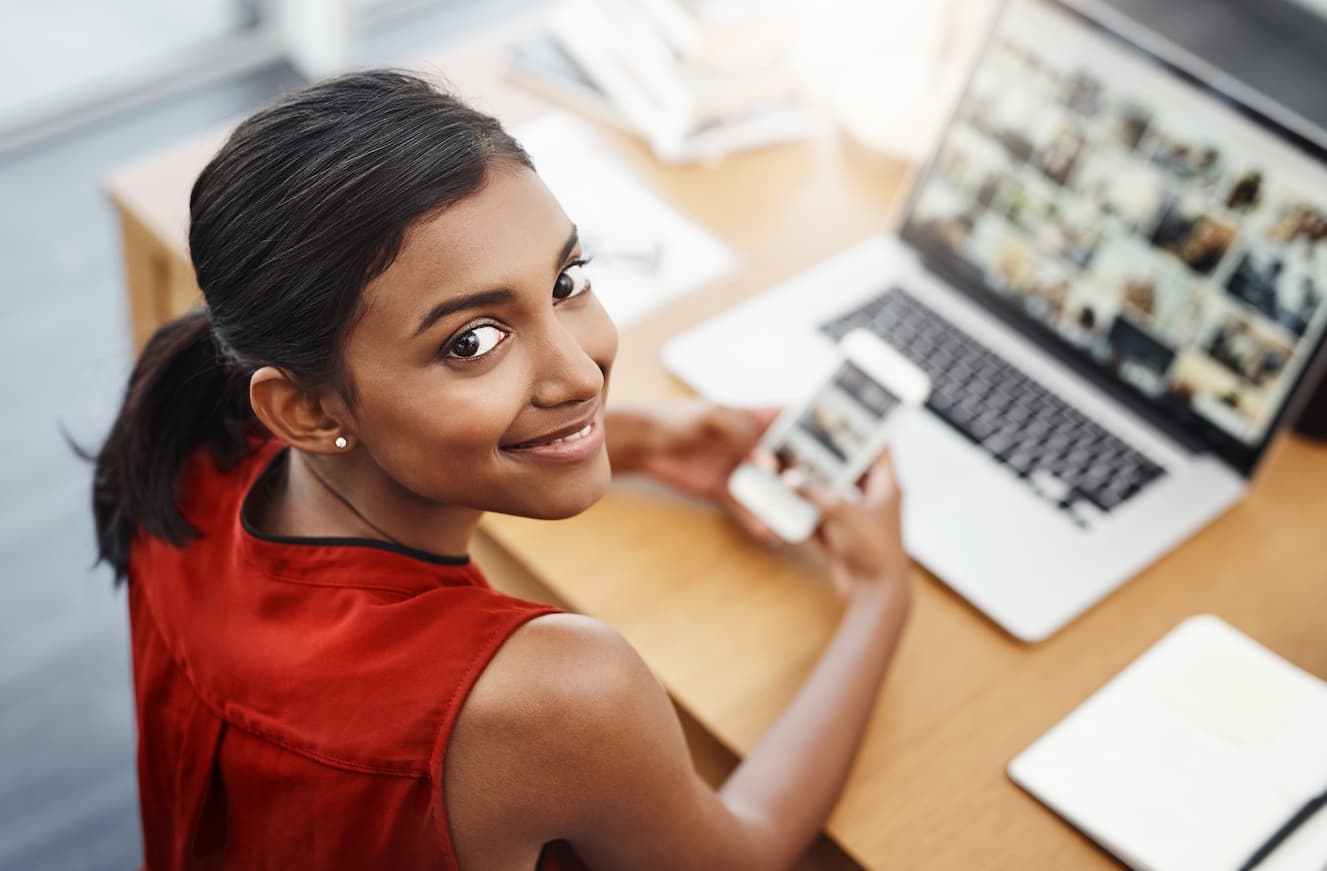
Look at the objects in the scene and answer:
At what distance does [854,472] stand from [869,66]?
611 millimetres

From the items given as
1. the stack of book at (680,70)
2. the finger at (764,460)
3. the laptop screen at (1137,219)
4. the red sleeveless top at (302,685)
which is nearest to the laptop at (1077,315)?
the laptop screen at (1137,219)

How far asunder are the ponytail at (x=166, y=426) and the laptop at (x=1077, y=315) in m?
0.48

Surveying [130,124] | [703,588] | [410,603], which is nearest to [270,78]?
[130,124]

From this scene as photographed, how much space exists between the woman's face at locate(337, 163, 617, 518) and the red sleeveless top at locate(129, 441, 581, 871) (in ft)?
0.25

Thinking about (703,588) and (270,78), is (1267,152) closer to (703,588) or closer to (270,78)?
(703,588)

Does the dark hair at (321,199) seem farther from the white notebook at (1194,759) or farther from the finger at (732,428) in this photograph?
the white notebook at (1194,759)

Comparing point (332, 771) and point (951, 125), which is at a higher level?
point (951, 125)

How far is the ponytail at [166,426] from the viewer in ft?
3.12

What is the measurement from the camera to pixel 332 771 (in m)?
0.81

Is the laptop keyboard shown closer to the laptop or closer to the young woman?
the laptop

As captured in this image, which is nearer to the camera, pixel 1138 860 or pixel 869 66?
pixel 1138 860

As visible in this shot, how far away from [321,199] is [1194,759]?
2.49ft

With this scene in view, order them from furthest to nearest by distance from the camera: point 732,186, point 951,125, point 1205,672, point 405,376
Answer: point 732,186
point 951,125
point 1205,672
point 405,376

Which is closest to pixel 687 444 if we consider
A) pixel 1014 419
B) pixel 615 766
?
pixel 1014 419
